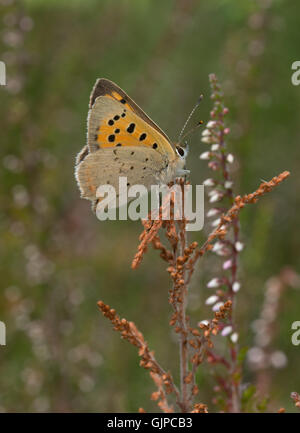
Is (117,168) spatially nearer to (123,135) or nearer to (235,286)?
(123,135)

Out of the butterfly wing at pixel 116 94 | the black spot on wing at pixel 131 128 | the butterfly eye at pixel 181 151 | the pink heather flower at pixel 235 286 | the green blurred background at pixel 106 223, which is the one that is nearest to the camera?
the pink heather flower at pixel 235 286

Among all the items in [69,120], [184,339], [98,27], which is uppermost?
[98,27]

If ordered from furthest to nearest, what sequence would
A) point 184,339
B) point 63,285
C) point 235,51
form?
point 63,285, point 235,51, point 184,339

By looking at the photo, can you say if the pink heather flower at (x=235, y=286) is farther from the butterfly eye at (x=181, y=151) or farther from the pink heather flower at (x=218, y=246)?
the butterfly eye at (x=181, y=151)

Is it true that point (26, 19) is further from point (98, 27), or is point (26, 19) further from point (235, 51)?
point (98, 27)

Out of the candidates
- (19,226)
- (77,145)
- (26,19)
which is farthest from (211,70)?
(19,226)

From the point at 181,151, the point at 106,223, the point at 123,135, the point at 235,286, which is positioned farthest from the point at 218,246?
the point at 106,223

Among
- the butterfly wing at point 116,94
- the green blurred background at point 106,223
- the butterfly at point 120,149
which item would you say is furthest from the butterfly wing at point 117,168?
the green blurred background at point 106,223
